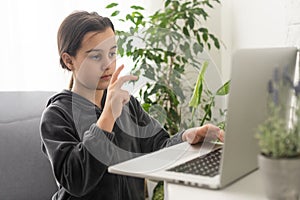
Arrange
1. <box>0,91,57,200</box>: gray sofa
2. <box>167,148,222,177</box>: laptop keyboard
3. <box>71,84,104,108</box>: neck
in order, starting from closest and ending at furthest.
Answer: <box>167,148,222,177</box>: laptop keyboard < <box>71,84,104,108</box>: neck < <box>0,91,57,200</box>: gray sofa

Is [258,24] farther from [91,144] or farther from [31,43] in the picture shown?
[91,144]

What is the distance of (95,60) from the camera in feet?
4.14

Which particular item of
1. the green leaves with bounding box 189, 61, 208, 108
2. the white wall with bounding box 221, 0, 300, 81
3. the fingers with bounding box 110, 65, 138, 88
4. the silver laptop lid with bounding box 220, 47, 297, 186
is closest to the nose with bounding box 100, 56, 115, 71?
the fingers with bounding box 110, 65, 138, 88

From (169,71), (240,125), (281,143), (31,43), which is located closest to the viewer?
(281,143)

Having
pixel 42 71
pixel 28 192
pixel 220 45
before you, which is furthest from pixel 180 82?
pixel 220 45


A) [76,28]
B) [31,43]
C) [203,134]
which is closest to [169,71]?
[203,134]

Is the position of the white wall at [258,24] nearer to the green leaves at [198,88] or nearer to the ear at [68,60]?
the green leaves at [198,88]

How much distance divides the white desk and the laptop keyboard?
5 centimetres

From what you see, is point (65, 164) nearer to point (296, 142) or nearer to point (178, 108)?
point (178, 108)

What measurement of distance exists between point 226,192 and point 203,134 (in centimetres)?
39

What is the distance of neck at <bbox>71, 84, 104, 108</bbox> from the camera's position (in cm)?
143

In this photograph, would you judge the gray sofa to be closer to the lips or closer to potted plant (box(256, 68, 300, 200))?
the lips

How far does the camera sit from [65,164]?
1.20 meters

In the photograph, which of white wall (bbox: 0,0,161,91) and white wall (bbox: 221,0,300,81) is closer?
white wall (bbox: 221,0,300,81)
